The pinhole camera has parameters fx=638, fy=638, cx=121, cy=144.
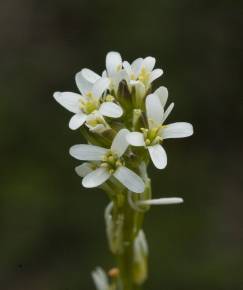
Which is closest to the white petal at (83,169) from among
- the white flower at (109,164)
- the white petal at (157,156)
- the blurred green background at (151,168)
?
the white flower at (109,164)

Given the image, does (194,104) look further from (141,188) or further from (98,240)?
(141,188)

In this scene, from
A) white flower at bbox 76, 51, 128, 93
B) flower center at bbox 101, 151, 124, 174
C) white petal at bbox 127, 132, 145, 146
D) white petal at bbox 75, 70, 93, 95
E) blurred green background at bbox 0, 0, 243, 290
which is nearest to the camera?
white petal at bbox 127, 132, 145, 146

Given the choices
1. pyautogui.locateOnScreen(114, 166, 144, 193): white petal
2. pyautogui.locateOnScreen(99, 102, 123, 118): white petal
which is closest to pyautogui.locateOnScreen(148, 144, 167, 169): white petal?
pyautogui.locateOnScreen(114, 166, 144, 193): white petal

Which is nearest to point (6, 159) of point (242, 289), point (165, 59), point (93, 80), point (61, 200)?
point (61, 200)

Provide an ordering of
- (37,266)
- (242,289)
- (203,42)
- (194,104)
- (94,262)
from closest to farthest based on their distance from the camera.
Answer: (242,289)
(94,262)
(37,266)
(194,104)
(203,42)

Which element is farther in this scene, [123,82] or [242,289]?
[242,289]

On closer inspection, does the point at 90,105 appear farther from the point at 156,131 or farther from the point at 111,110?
the point at 156,131

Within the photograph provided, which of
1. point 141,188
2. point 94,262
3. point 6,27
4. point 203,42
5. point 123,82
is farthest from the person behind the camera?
point 6,27

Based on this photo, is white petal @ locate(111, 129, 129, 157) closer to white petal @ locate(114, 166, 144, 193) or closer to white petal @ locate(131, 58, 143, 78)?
white petal @ locate(114, 166, 144, 193)
